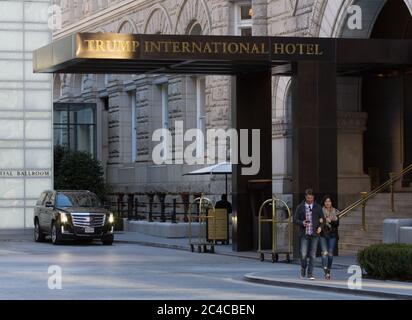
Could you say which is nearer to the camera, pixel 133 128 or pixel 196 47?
pixel 196 47

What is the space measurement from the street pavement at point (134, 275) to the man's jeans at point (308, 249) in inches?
47.5

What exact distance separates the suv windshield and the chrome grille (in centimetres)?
97

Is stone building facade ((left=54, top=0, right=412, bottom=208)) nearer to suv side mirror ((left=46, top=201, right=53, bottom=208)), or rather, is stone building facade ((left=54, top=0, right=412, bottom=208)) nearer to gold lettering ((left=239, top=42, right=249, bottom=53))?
gold lettering ((left=239, top=42, right=249, bottom=53))

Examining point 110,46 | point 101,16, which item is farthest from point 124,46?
point 101,16

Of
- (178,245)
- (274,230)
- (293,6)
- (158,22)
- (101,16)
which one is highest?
(101,16)

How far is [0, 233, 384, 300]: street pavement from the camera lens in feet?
69.5

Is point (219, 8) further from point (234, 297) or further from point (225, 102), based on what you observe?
point (234, 297)

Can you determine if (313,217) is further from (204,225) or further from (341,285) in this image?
(204,225)

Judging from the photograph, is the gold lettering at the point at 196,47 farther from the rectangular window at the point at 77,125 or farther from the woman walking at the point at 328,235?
the rectangular window at the point at 77,125

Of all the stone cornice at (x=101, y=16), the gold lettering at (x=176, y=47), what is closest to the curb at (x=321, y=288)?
the gold lettering at (x=176, y=47)

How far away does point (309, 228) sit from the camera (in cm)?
2445

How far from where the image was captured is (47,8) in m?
50.0

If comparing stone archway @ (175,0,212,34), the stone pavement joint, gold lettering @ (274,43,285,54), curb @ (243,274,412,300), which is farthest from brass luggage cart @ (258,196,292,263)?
stone archway @ (175,0,212,34)

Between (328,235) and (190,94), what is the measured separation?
2782 cm
